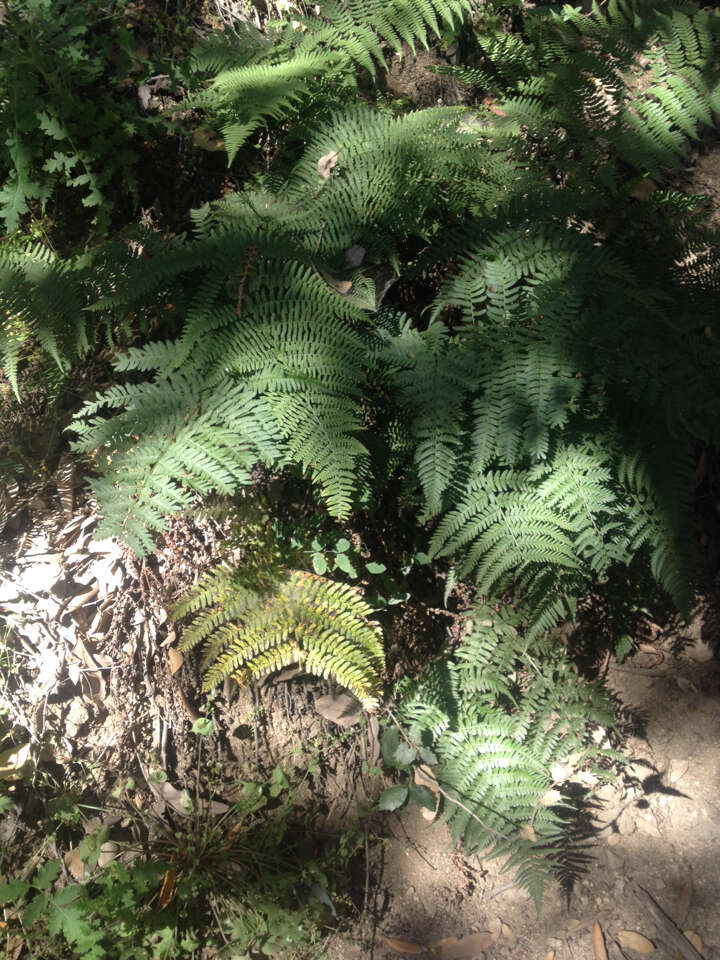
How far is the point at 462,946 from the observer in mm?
3086

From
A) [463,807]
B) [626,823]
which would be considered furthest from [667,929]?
[463,807]

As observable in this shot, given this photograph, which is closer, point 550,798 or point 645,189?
point 550,798

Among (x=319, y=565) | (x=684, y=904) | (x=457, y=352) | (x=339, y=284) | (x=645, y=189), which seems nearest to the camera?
(x=457, y=352)

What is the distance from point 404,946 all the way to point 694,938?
1280 millimetres

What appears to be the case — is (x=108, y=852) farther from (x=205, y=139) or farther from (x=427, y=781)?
(x=205, y=139)

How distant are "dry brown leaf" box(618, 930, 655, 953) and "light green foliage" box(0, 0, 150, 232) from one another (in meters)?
4.01

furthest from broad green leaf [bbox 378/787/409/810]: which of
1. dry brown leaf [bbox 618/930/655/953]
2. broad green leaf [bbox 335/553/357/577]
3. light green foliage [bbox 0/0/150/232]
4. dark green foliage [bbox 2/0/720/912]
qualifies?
light green foliage [bbox 0/0/150/232]

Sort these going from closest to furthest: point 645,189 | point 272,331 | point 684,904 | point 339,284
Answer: point 272,331, point 339,284, point 684,904, point 645,189

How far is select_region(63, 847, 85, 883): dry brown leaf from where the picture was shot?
305cm

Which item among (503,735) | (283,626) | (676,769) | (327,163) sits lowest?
(676,769)

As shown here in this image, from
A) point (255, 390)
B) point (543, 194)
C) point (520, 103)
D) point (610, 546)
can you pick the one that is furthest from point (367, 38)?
point (610, 546)

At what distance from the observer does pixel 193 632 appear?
9.30 feet

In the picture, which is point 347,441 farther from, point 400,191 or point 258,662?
point 400,191

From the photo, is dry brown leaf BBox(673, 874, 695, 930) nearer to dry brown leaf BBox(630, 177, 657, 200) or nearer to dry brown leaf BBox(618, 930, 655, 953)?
dry brown leaf BBox(618, 930, 655, 953)
